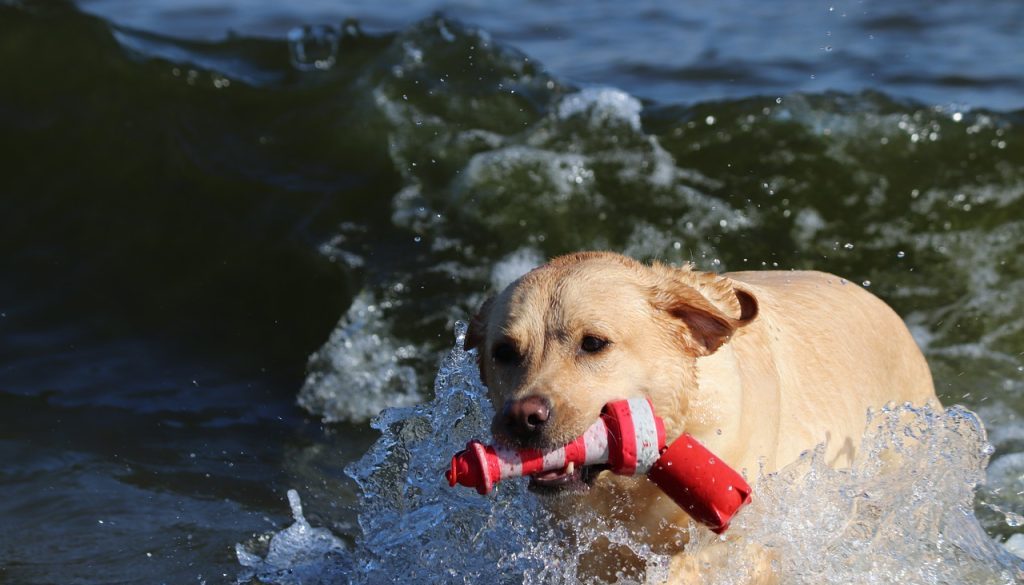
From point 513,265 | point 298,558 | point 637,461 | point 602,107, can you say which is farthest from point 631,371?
point 602,107

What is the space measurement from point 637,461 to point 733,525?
655 millimetres

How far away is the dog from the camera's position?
13.5 ft

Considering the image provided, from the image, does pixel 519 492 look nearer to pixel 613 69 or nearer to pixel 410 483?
pixel 410 483

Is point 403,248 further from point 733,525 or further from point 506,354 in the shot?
point 733,525

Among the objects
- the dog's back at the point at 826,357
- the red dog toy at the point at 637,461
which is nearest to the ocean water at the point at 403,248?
the dog's back at the point at 826,357

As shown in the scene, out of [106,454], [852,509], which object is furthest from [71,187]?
[852,509]

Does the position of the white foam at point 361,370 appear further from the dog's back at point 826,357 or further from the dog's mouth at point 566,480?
the dog's mouth at point 566,480

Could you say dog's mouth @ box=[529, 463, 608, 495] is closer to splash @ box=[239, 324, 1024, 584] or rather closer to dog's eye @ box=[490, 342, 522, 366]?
splash @ box=[239, 324, 1024, 584]

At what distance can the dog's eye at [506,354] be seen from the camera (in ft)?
14.0

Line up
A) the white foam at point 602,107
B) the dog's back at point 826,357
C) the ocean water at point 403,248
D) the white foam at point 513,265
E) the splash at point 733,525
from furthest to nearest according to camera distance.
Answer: the white foam at point 602,107, the white foam at point 513,265, the ocean water at point 403,248, the dog's back at point 826,357, the splash at point 733,525

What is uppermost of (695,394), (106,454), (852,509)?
(695,394)

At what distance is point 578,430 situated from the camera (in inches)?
158

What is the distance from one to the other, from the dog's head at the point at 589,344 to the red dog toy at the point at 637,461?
55mm

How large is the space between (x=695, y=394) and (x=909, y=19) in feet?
33.6
